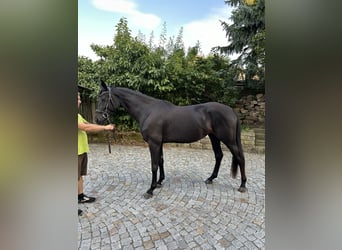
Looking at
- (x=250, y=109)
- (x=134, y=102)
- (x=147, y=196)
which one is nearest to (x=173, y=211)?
(x=147, y=196)

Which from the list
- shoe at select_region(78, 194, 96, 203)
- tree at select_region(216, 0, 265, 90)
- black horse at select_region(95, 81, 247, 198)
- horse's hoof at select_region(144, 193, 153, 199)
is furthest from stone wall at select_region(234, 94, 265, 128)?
shoe at select_region(78, 194, 96, 203)

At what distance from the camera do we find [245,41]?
17.0ft

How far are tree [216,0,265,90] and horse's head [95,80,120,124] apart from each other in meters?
3.41

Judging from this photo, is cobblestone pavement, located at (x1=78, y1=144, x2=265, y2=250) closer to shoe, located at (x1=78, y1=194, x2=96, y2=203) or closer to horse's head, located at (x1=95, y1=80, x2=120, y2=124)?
shoe, located at (x1=78, y1=194, x2=96, y2=203)

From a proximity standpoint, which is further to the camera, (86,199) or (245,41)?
(245,41)

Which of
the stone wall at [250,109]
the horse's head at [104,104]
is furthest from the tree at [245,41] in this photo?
the horse's head at [104,104]

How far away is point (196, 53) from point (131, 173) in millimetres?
3203

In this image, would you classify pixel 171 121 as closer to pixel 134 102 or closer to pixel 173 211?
pixel 134 102

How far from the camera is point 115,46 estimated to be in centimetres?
481

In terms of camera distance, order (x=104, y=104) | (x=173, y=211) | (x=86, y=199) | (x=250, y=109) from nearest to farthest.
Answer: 1. (x=173, y=211)
2. (x=86, y=199)
3. (x=104, y=104)
4. (x=250, y=109)

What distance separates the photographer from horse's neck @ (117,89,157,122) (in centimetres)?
244

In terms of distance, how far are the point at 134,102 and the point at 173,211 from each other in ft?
3.73
